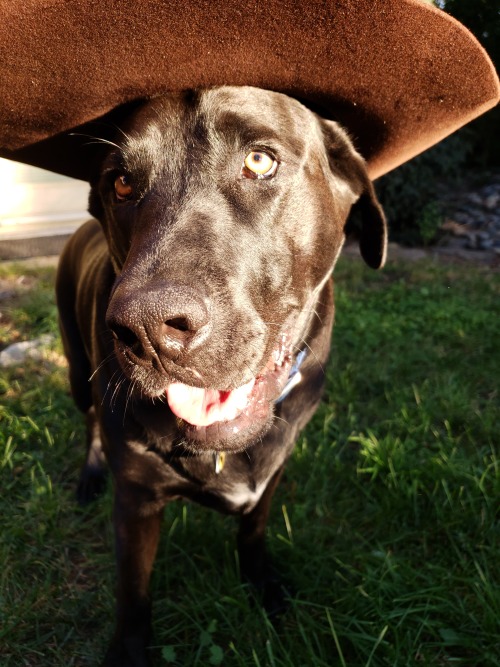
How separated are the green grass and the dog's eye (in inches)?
54.1

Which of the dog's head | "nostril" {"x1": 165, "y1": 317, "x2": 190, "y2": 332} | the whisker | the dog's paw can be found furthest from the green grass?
the whisker

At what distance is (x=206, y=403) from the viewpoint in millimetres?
1524

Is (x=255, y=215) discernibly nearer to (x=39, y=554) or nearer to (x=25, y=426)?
(x=39, y=554)

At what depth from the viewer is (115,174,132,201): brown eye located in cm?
158

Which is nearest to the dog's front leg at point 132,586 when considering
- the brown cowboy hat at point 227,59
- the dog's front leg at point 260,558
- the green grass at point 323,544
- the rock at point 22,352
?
the green grass at point 323,544

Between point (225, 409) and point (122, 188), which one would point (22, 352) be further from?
point (225, 409)

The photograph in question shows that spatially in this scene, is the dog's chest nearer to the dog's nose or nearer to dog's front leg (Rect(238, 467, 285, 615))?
dog's front leg (Rect(238, 467, 285, 615))

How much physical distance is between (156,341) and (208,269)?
8.4 inches

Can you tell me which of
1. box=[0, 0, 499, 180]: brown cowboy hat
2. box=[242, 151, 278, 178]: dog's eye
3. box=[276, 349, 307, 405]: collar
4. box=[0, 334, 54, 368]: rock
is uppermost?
box=[0, 0, 499, 180]: brown cowboy hat

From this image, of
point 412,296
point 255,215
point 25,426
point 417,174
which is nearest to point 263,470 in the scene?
point 255,215

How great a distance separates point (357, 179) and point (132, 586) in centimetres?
144

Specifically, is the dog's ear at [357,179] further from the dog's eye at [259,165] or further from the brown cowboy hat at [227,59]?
the dog's eye at [259,165]

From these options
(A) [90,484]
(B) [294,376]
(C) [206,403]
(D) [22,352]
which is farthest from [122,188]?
(D) [22,352]

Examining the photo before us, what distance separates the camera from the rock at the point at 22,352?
3.65 meters
